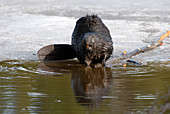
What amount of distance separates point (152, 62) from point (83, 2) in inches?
250

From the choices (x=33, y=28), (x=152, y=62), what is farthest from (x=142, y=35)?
(x=33, y=28)

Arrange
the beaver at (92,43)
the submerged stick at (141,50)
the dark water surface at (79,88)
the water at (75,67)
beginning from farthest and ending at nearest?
1. the submerged stick at (141,50)
2. the beaver at (92,43)
3. the water at (75,67)
4. the dark water surface at (79,88)

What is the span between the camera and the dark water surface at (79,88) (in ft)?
10.6

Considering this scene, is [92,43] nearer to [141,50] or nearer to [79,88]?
[79,88]

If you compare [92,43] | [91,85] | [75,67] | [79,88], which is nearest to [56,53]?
[75,67]

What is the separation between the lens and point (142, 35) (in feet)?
25.7

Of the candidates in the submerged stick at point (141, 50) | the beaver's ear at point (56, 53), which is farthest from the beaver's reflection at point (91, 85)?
the beaver's ear at point (56, 53)

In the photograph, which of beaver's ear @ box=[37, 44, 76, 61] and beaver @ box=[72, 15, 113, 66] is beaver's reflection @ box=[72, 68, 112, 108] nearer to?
beaver @ box=[72, 15, 113, 66]

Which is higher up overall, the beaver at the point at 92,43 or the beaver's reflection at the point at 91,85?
the beaver at the point at 92,43

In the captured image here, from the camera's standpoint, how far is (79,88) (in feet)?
13.6

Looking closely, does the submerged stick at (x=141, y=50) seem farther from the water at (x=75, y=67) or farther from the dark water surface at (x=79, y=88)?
the dark water surface at (x=79, y=88)

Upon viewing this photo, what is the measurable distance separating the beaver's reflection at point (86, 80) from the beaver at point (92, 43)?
0.69 feet

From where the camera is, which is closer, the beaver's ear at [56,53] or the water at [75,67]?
the water at [75,67]

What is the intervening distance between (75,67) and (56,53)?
76cm
